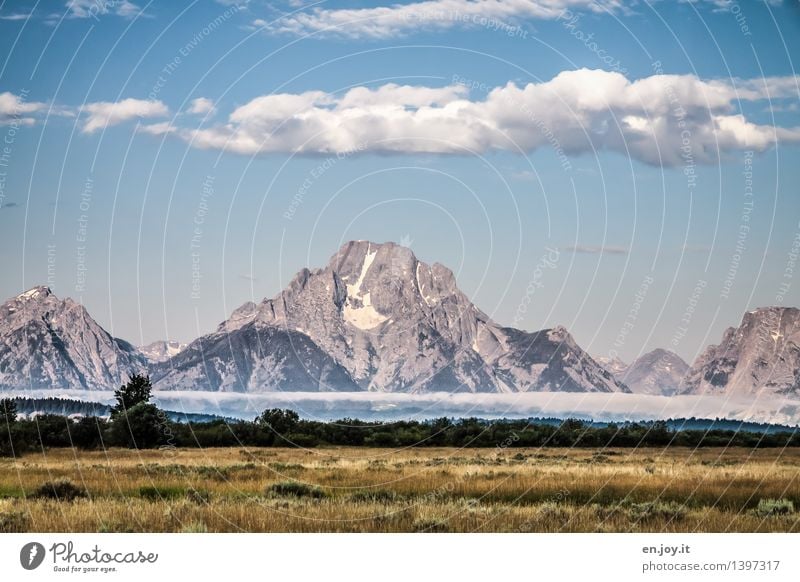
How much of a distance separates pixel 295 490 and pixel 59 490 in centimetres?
780

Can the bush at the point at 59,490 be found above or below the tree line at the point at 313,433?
above

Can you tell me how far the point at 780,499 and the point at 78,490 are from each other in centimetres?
2312

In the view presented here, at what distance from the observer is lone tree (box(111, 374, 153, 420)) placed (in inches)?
3425

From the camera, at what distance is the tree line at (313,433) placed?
74062 millimetres

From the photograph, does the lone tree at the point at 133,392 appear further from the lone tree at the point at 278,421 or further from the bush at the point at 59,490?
the bush at the point at 59,490

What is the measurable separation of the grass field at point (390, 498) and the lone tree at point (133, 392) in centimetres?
3353

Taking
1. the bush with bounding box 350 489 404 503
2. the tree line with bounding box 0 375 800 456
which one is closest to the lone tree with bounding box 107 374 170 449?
the tree line with bounding box 0 375 800 456

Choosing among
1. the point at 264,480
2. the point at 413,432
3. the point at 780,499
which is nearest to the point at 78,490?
the point at 264,480

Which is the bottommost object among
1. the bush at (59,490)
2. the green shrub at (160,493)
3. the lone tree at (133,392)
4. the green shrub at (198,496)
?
the green shrub at (198,496)

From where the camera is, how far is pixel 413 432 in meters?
97.1

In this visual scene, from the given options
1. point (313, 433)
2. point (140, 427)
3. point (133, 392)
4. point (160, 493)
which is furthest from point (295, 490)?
point (133, 392)
